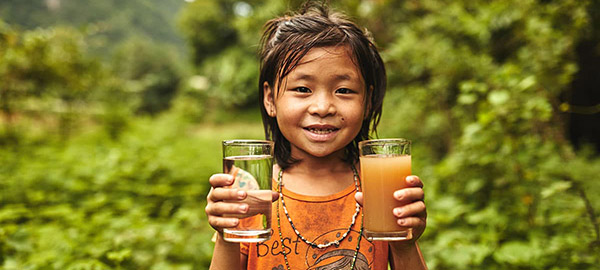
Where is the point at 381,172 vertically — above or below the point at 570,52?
below

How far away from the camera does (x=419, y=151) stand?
698cm

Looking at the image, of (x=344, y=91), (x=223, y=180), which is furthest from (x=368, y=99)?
(x=223, y=180)

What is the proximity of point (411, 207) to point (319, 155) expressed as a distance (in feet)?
1.22

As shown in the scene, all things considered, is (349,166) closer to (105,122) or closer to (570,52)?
(570,52)

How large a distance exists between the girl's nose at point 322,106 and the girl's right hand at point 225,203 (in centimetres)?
38

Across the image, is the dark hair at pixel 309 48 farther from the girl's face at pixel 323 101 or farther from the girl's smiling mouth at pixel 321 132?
the girl's smiling mouth at pixel 321 132

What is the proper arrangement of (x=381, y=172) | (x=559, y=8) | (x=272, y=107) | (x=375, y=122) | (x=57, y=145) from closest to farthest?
(x=381, y=172) < (x=272, y=107) < (x=375, y=122) < (x=559, y=8) < (x=57, y=145)

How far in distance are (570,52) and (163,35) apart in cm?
1931

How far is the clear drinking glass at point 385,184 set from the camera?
1.22 m

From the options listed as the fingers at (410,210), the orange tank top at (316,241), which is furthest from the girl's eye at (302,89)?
the fingers at (410,210)

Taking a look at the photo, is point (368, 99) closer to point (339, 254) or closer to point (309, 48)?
point (309, 48)

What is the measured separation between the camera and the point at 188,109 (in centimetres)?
1789

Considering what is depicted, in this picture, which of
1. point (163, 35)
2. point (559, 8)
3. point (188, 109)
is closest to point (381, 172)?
point (559, 8)

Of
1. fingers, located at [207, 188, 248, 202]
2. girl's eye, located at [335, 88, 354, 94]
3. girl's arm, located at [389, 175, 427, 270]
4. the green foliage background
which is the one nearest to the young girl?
girl's eye, located at [335, 88, 354, 94]
